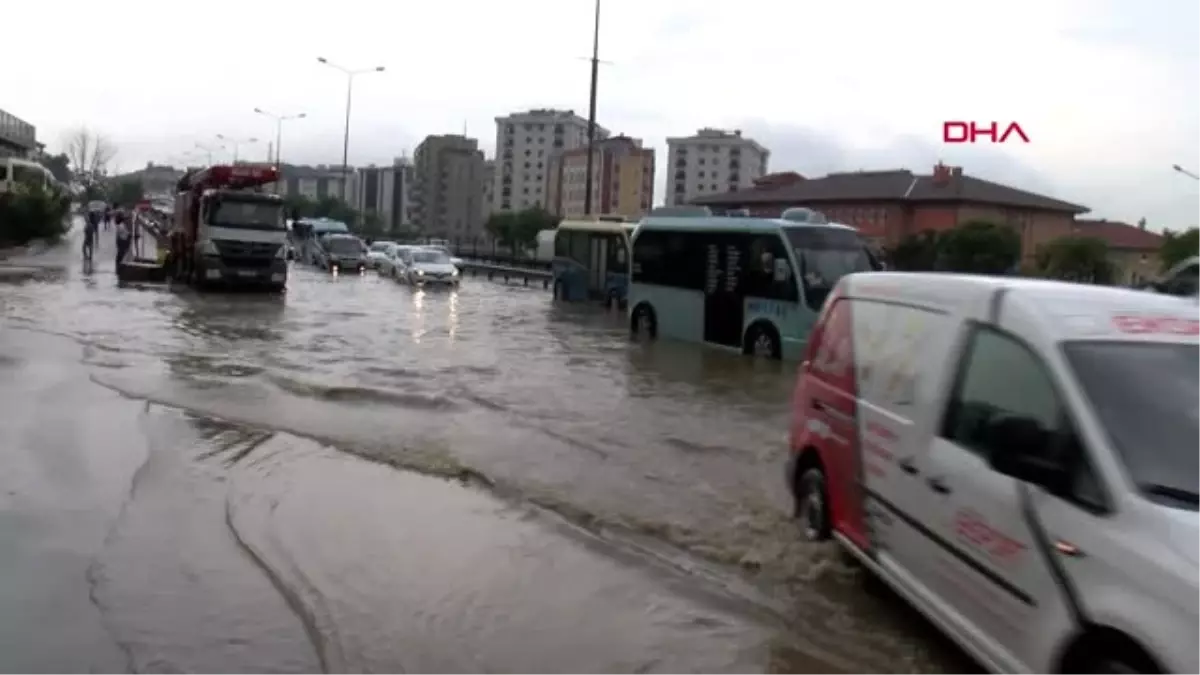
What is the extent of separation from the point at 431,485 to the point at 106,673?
4296 millimetres

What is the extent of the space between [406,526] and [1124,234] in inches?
2778

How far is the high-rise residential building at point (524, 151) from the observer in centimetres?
14425

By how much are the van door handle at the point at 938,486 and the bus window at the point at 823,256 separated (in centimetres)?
1281

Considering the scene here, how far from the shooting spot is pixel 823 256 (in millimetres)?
18516

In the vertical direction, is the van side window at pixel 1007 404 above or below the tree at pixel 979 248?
below

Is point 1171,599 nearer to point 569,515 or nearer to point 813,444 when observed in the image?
point 813,444

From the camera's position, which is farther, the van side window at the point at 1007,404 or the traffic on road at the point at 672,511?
the traffic on road at the point at 672,511

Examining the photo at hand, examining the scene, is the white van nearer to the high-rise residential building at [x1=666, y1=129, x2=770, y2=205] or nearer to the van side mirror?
the van side mirror

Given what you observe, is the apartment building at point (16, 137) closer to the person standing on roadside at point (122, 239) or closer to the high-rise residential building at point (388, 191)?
the person standing on roadside at point (122, 239)

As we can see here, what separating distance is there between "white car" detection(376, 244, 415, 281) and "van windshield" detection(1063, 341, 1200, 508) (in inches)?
1512

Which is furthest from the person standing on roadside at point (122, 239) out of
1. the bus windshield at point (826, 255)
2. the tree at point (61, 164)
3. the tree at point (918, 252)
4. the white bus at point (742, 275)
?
the tree at point (61, 164)

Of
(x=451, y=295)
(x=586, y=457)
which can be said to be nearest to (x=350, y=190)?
(x=451, y=295)

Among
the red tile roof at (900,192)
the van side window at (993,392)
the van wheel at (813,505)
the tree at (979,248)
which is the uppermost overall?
the red tile roof at (900,192)

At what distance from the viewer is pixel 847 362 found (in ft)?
22.8
